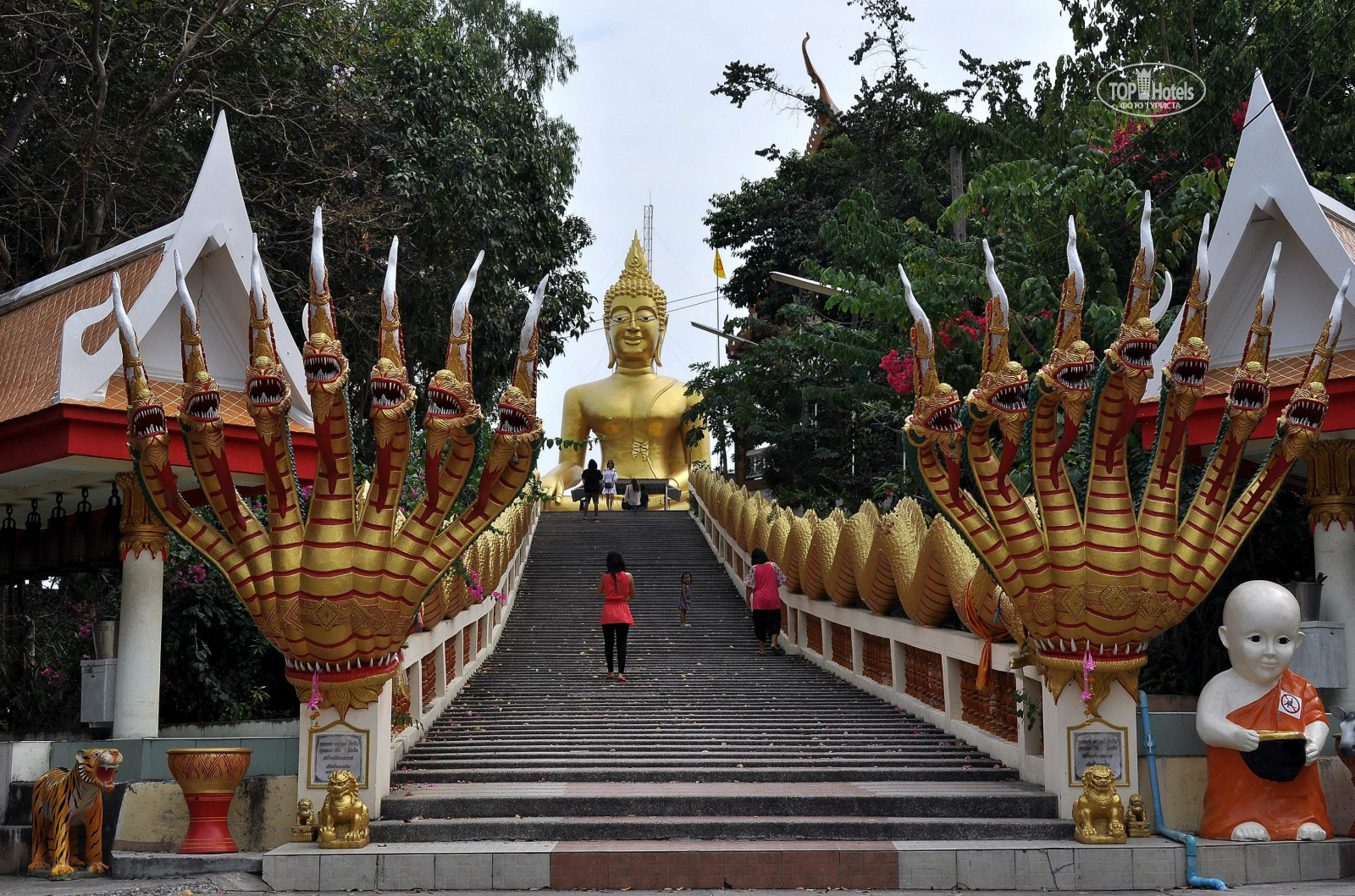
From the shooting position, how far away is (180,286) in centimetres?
809

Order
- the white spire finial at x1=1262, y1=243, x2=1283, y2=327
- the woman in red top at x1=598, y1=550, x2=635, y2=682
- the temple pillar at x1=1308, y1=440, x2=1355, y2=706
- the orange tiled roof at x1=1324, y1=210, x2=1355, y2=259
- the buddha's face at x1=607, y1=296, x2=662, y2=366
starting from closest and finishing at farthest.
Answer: the white spire finial at x1=1262, y1=243, x2=1283, y2=327
the temple pillar at x1=1308, y1=440, x2=1355, y2=706
the orange tiled roof at x1=1324, y1=210, x2=1355, y2=259
the woman in red top at x1=598, y1=550, x2=635, y2=682
the buddha's face at x1=607, y1=296, x2=662, y2=366

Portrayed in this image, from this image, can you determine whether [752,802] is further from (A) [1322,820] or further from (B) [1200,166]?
(B) [1200,166]

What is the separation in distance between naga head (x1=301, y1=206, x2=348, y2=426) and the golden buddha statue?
815 inches

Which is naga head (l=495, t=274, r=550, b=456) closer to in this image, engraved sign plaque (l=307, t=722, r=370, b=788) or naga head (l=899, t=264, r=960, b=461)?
engraved sign plaque (l=307, t=722, r=370, b=788)

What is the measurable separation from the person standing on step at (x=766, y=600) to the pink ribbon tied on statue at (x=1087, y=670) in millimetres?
7246

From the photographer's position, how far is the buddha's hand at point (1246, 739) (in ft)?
26.5

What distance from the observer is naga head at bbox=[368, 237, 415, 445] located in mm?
8289

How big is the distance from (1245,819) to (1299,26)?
986cm

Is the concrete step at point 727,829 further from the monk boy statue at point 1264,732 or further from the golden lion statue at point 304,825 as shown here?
the monk boy statue at point 1264,732

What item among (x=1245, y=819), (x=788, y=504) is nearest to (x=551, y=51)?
(x=788, y=504)

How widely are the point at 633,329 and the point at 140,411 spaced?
22218 mm

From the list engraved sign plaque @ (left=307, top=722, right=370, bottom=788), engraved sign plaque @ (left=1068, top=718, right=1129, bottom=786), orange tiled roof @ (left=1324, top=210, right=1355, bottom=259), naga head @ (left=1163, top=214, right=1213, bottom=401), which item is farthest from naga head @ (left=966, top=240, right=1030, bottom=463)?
engraved sign plaque @ (left=307, top=722, right=370, bottom=788)

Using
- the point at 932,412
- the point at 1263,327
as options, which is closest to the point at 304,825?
the point at 932,412

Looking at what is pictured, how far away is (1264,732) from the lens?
8164 millimetres
